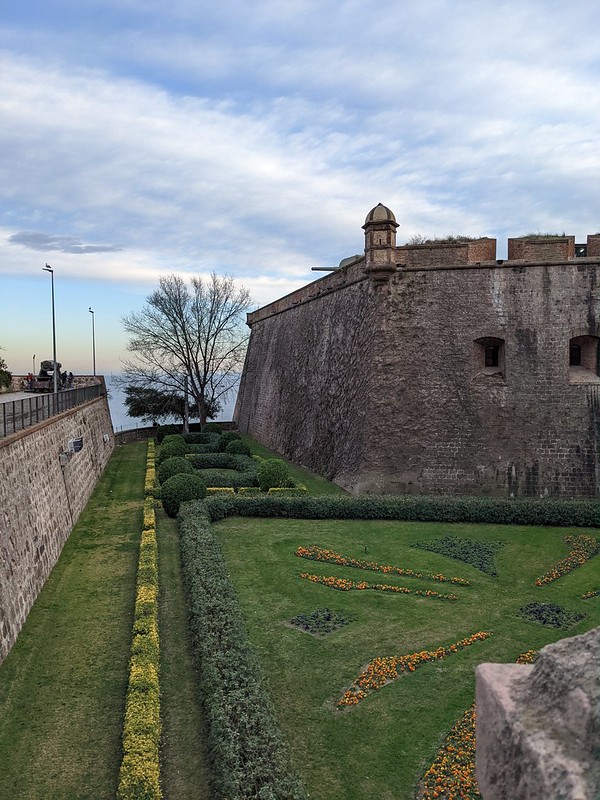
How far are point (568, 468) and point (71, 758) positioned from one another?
15.4 m

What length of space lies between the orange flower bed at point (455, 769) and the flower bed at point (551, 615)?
3.37m

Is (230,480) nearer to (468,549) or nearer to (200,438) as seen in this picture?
(468,549)

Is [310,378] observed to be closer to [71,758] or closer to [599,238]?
[599,238]

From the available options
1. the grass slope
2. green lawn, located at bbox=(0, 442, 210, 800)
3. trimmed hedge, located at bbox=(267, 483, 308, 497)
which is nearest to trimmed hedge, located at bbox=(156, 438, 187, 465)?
trimmed hedge, located at bbox=(267, 483, 308, 497)

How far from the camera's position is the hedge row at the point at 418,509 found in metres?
15.9

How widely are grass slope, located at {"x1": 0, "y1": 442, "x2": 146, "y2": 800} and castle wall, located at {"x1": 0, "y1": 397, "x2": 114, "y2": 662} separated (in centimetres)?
34

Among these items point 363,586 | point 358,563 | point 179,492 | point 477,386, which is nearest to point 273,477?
point 179,492

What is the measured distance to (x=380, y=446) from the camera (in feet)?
62.0

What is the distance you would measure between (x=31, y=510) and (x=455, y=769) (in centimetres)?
825

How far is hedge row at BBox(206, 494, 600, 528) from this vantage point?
15898 mm

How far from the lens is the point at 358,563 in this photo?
42.4ft

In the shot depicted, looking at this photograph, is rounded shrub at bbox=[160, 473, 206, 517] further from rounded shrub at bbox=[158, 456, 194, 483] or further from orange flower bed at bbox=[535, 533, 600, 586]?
orange flower bed at bbox=[535, 533, 600, 586]

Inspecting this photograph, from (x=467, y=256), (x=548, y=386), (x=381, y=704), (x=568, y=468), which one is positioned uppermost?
(x=467, y=256)

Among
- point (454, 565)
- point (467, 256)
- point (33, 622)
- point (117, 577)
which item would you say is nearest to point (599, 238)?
point (467, 256)
